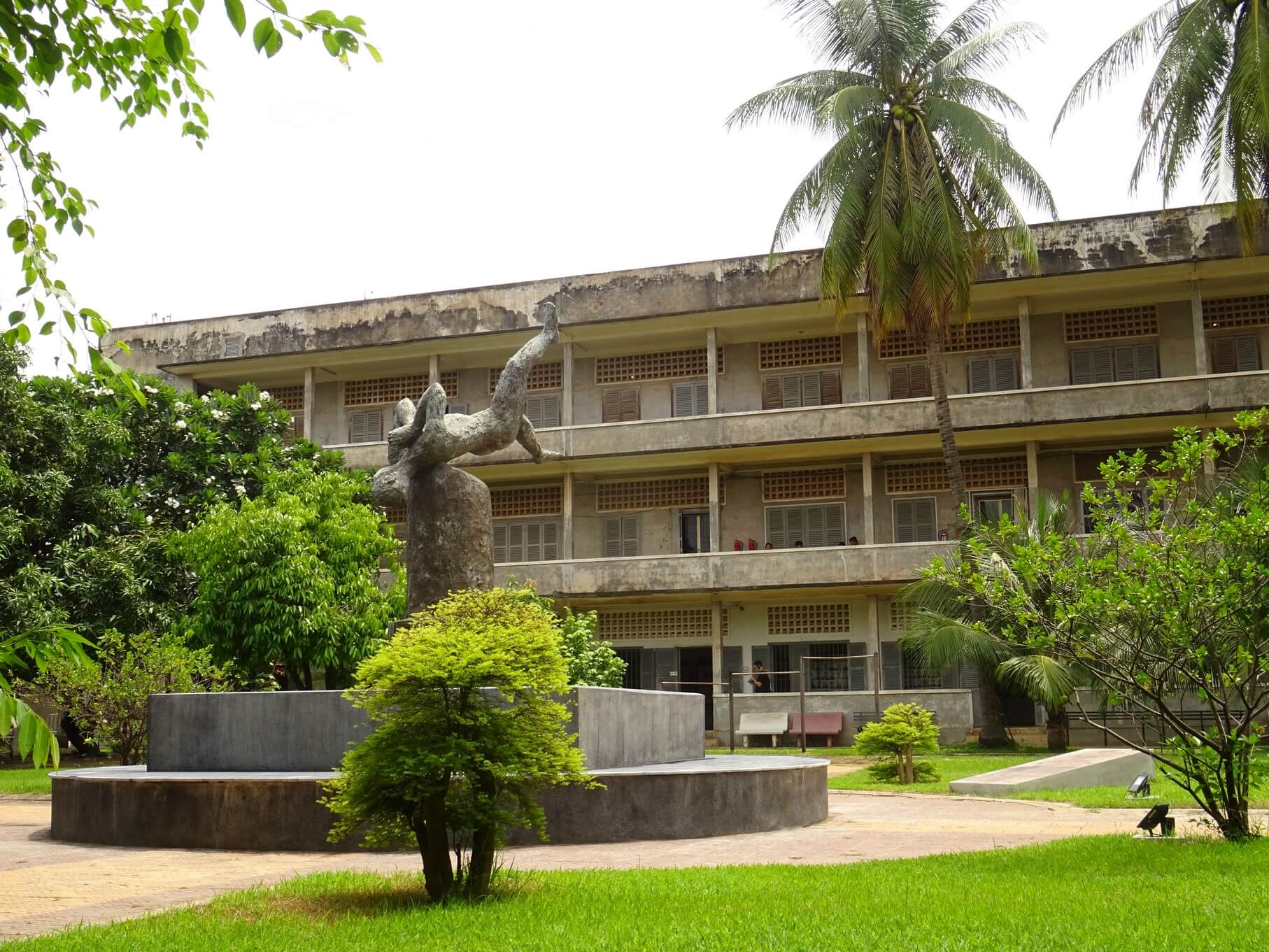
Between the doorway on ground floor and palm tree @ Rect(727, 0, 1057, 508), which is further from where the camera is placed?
the doorway on ground floor

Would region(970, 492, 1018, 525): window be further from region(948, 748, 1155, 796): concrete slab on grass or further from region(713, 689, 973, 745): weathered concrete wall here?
region(948, 748, 1155, 796): concrete slab on grass

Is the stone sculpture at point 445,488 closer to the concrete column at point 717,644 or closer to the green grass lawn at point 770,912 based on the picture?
the green grass lawn at point 770,912

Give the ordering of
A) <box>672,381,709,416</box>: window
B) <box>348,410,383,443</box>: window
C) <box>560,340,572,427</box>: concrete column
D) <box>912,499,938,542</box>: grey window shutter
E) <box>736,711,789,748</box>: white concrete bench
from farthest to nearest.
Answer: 1. <box>348,410,383,443</box>: window
2. <box>672,381,709,416</box>: window
3. <box>560,340,572,427</box>: concrete column
4. <box>912,499,938,542</box>: grey window shutter
5. <box>736,711,789,748</box>: white concrete bench

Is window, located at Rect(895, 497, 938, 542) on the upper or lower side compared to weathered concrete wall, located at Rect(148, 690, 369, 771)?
upper

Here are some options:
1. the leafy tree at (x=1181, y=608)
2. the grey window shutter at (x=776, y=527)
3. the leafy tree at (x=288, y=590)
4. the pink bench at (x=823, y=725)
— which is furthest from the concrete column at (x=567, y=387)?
the leafy tree at (x=1181, y=608)

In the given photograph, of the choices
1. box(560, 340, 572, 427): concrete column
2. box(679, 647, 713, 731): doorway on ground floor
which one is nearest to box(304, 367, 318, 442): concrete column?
box(560, 340, 572, 427): concrete column

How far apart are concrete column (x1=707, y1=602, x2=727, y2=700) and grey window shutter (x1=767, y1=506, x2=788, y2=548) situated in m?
1.91

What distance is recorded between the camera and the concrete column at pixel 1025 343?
27.2 meters

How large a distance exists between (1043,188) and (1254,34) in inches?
268

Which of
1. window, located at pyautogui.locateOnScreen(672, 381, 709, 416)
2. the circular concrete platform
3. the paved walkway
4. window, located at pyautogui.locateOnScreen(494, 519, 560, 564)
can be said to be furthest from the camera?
window, located at pyautogui.locateOnScreen(494, 519, 560, 564)

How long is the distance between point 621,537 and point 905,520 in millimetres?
6370

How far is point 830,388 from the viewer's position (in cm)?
2986

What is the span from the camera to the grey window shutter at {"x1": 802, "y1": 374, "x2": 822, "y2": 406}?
29891 mm

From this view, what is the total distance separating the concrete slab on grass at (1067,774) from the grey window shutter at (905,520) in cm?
1144
